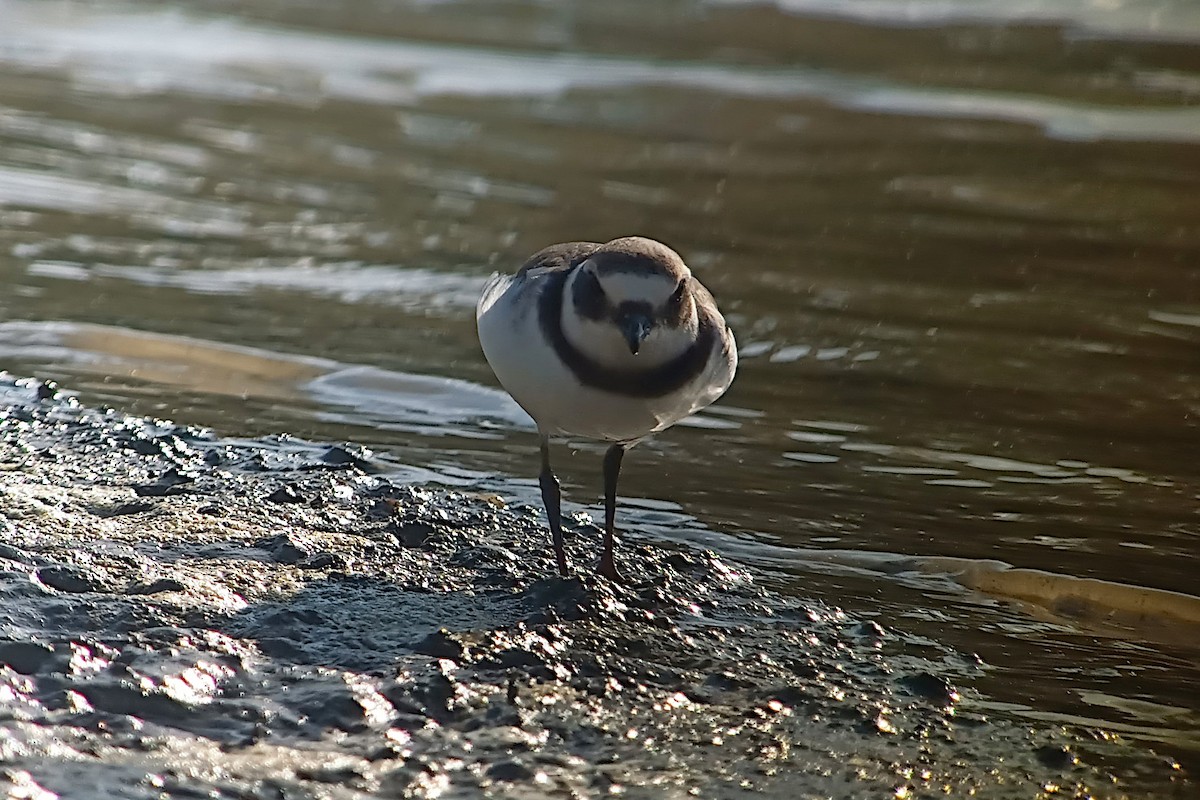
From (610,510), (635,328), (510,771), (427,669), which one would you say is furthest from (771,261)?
(510,771)

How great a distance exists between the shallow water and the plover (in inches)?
28.9

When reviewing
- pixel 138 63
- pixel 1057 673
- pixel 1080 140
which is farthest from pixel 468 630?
pixel 138 63

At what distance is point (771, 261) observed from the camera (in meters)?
8.61

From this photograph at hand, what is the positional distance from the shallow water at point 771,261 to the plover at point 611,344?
734mm

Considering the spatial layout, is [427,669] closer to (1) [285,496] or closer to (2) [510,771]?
(2) [510,771]

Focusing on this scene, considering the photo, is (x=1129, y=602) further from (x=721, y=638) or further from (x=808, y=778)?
(x=808, y=778)

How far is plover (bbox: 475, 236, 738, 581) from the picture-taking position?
4.25 m

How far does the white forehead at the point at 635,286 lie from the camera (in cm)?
421

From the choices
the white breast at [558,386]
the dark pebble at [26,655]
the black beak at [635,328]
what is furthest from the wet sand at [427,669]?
the black beak at [635,328]

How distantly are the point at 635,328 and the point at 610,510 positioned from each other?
875 mm

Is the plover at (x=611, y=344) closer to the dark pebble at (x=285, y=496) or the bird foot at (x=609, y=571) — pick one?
the bird foot at (x=609, y=571)

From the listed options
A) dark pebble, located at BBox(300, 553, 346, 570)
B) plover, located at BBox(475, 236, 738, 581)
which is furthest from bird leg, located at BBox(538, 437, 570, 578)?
dark pebble, located at BBox(300, 553, 346, 570)

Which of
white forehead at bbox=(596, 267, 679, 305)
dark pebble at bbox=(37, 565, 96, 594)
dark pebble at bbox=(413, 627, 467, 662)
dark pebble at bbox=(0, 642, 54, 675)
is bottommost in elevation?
dark pebble at bbox=(413, 627, 467, 662)

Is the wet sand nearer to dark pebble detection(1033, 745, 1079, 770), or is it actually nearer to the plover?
dark pebble detection(1033, 745, 1079, 770)
